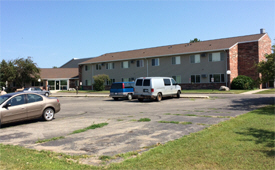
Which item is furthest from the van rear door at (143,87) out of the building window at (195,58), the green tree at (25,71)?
the green tree at (25,71)

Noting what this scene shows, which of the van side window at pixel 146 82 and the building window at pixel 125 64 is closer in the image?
the van side window at pixel 146 82

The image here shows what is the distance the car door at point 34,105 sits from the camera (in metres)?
11.1

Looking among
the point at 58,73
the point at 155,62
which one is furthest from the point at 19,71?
the point at 155,62

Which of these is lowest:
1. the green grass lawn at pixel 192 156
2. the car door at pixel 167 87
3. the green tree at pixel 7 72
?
the green grass lawn at pixel 192 156

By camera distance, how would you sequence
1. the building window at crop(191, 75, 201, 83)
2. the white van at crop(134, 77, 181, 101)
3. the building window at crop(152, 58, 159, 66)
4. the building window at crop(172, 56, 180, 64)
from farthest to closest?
the building window at crop(152, 58, 159, 66) < the building window at crop(172, 56, 180, 64) < the building window at crop(191, 75, 201, 83) < the white van at crop(134, 77, 181, 101)

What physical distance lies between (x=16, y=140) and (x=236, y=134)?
682cm

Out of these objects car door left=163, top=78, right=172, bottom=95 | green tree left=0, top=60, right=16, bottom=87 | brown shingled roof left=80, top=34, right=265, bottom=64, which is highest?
brown shingled roof left=80, top=34, right=265, bottom=64

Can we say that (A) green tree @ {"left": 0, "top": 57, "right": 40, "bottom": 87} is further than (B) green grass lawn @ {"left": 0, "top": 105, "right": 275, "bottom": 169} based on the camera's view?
Yes

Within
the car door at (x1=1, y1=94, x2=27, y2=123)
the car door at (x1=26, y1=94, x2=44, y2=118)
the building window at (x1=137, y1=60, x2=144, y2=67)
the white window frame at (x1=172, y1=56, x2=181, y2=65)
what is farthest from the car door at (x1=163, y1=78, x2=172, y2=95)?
the building window at (x1=137, y1=60, x2=144, y2=67)

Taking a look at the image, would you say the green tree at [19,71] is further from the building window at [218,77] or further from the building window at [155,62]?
the building window at [218,77]

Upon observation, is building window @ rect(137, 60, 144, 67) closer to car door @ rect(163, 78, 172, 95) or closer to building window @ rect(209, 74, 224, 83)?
building window @ rect(209, 74, 224, 83)

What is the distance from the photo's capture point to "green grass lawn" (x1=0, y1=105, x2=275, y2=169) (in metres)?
4.95

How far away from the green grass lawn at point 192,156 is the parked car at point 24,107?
3813 millimetres

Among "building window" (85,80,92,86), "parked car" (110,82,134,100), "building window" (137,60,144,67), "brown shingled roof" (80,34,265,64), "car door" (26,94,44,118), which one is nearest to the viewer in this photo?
"car door" (26,94,44,118)
